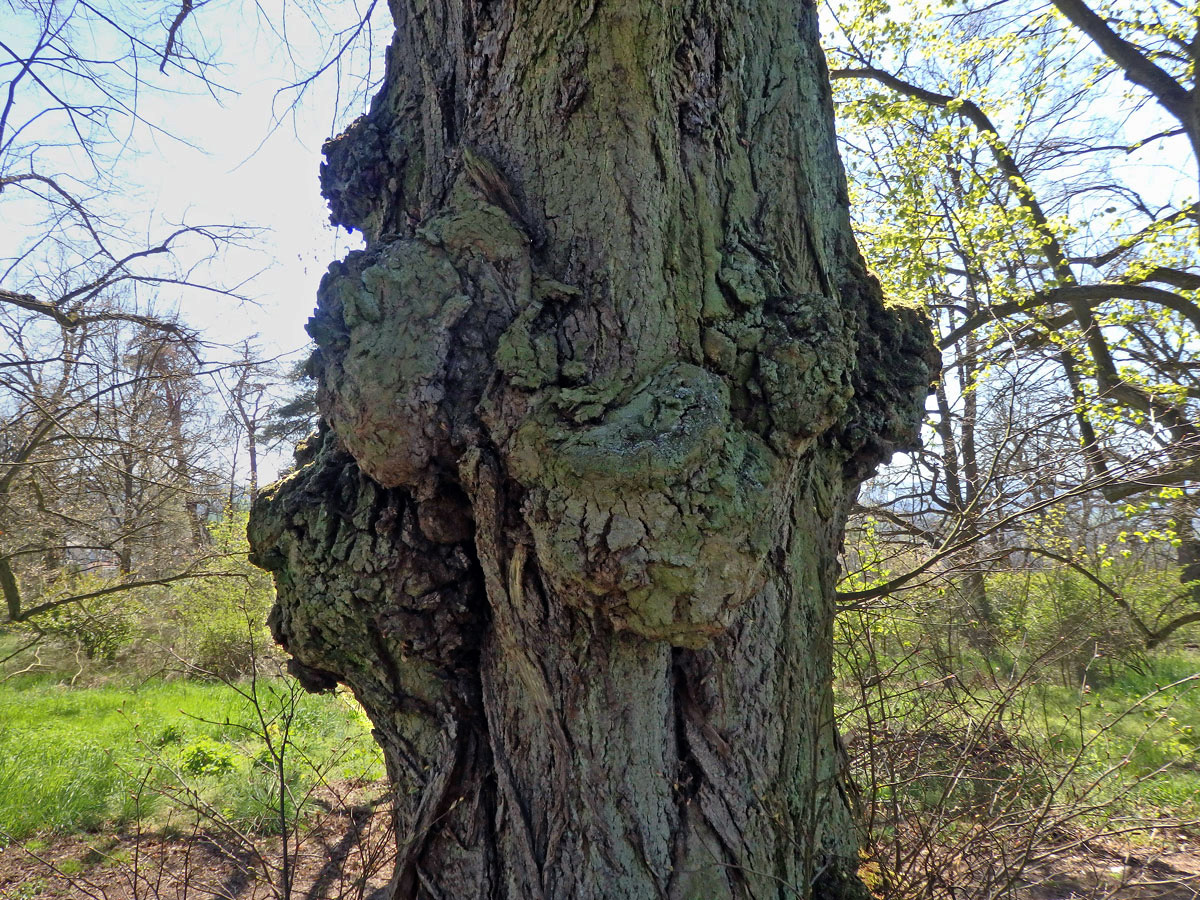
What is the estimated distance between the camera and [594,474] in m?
1.55

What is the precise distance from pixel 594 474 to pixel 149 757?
4866 millimetres

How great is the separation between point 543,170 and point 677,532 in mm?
1077

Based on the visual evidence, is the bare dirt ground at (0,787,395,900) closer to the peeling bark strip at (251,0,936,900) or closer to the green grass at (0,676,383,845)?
the green grass at (0,676,383,845)

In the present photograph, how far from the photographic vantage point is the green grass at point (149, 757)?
4555 mm

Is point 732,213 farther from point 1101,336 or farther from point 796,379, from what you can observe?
point 1101,336

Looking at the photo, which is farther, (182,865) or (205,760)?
(205,760)

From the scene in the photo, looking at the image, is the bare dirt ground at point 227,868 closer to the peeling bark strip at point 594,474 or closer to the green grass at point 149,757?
the green grass at point 149,757

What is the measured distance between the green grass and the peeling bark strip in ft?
4.75

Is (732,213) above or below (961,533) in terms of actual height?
above

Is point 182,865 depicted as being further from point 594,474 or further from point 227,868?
point 594,474

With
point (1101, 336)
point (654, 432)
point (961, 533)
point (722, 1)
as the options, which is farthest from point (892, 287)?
point (654, 432)

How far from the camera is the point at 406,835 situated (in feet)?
6.49

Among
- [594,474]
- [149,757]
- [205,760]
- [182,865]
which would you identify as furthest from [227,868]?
[594,474]

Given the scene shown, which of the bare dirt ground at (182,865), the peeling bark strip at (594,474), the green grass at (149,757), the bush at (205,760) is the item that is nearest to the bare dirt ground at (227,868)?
the bare dirt ground at (182,865)
